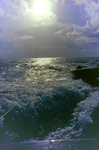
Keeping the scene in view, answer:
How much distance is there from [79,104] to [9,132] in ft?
9.34

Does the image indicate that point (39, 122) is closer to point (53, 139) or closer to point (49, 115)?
point (49, 115)

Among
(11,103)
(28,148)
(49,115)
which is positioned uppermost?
(11,103)

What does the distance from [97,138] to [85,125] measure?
20.4 inches

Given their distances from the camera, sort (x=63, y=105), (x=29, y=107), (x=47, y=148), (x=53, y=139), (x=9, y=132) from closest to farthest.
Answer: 1. (x=47, y=148)
2. (x=53, y=139)
3. (x=9, y=132)
4. (x=29, y=107)
5. (x=63, y=105)

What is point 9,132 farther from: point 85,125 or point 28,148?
point 85,125

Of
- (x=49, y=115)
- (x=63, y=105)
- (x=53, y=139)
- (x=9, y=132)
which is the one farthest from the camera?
(x=63, y=105)

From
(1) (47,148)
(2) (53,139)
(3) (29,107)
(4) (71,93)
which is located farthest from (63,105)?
(1) (47,148)

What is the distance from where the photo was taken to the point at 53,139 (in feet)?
9.14

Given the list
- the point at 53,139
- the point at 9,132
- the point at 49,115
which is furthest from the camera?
the point at 49,115

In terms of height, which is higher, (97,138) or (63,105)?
(63,105)

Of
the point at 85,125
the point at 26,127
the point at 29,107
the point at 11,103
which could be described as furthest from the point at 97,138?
the point at 11,103

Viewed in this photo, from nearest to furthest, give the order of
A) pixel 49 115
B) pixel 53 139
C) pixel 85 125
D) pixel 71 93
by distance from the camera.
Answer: pixel 53 139 < pixel 85 125 < pixel 49 115 < pixel 71 93

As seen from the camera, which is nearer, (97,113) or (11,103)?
(97,113)

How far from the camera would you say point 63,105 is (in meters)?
4.39
